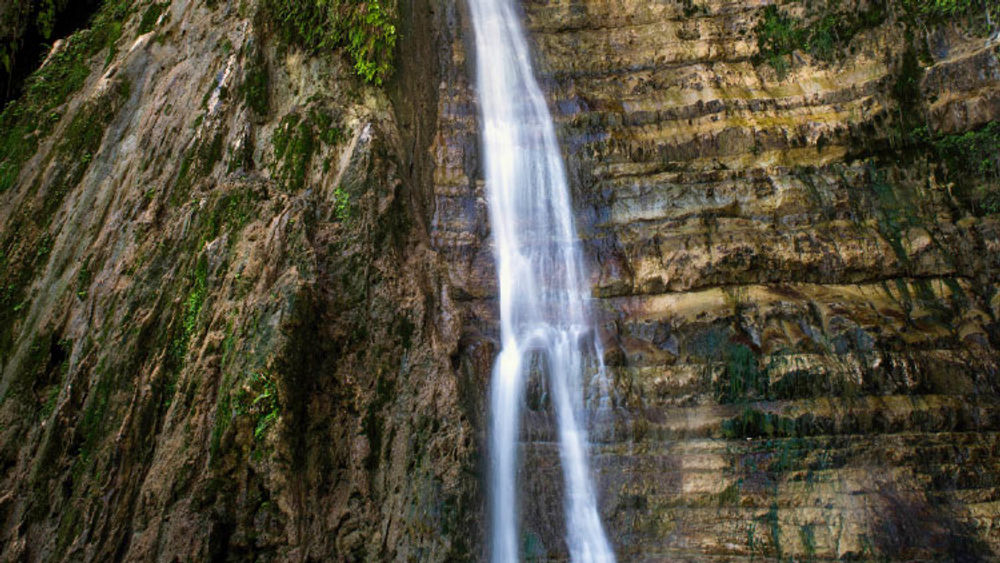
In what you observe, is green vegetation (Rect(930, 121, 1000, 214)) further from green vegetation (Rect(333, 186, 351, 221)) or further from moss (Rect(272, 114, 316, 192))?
moss (Rect(272, 114, 316, 192))

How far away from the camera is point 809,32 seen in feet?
38.0

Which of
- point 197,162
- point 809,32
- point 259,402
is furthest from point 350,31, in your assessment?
point 809,32

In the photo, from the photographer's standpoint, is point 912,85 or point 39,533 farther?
point 912,85

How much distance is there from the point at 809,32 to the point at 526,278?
712 centimetres

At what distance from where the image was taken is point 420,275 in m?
8.66

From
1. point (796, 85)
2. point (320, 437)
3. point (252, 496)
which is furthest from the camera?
point (796, 85)

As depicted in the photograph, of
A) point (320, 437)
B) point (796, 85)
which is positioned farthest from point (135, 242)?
point (796, 85)

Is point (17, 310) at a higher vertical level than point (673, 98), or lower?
lower

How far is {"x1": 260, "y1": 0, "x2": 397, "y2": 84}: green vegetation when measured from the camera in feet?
32.8

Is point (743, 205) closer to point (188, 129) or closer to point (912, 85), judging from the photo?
point (912, 85)

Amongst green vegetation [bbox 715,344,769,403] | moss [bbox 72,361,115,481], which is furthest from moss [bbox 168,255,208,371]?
green vegetation [bbox 715,344,769,403]

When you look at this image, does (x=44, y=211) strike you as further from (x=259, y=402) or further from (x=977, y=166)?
(x=977, y=166)

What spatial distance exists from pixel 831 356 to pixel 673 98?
5310 mm

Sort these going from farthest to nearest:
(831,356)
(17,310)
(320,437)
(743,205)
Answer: (743,205) → (17,310) → (831,356) → (320,437)
